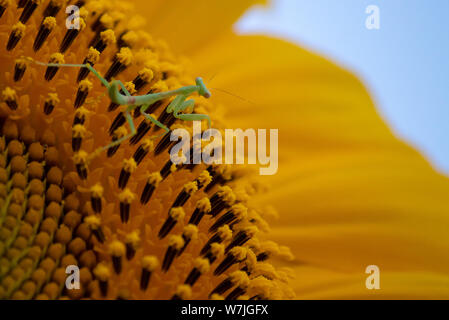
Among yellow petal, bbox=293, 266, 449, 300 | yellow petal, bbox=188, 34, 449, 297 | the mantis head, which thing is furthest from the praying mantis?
yellow petal, bbox=293, 266, 449, 300

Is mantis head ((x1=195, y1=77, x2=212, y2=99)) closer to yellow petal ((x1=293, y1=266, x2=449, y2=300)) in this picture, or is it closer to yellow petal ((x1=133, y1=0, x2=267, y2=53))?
yellow petal ((x1=133, y1=0, x2=267, y2=53))

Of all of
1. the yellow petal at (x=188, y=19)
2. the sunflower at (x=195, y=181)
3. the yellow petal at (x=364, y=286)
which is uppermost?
the yellow petal at (x=188, y=19)

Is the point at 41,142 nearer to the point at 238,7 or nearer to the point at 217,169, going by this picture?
the point at 217,169

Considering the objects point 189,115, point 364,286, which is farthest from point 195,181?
point 364,286

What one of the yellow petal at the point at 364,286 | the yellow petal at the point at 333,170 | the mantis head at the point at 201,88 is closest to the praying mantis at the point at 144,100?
the mantis head at the point at 201,88

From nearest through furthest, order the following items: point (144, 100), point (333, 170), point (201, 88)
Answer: point (144, 100) → point (201, 88) → point (333, 170)

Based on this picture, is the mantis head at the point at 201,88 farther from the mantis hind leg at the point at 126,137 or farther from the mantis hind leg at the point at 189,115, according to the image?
the mantis hind leg at the point at 126,137

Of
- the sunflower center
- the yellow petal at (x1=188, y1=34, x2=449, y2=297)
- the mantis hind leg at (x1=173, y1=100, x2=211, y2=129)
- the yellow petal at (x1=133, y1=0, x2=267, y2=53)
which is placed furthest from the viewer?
the yellow petal at (x1=133, y1=0, x2=267, y2=53)

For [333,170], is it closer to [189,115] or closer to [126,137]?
[189,115]
